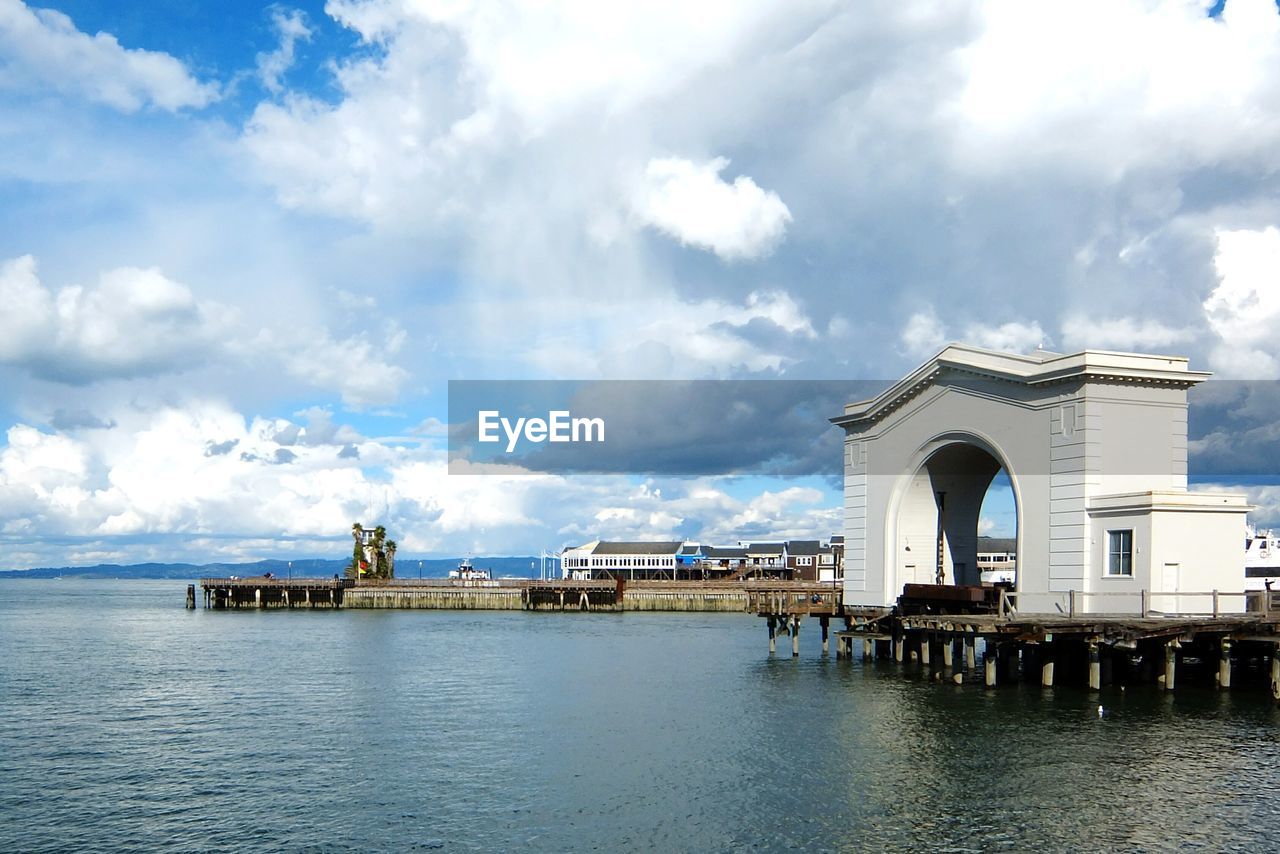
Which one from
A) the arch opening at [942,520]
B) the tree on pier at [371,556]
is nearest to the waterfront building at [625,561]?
the tree on pier at [371,556]

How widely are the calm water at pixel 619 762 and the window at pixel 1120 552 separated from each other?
187 inches

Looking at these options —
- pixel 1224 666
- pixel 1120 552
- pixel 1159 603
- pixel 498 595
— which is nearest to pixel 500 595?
pixel 498 595

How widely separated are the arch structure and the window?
40mm

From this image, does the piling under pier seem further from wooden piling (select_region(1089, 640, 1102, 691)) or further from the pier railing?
wooden piling (select_region(1089, 640, 1102, 691))

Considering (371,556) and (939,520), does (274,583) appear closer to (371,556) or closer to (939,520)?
(371,556)

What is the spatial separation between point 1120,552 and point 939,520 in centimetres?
1429

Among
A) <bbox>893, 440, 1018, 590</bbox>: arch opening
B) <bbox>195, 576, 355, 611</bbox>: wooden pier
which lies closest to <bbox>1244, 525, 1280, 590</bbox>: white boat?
<bbox>893, 440, 1018, 590</bbox>: arch opening

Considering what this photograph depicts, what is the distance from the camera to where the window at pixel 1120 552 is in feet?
140

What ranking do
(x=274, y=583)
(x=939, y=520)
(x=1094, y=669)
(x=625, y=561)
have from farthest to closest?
(x=625, y=561)
(x=274, y=583)
(x=939, y=520)
(x=1094, y=669)

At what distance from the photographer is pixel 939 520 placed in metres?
57.1

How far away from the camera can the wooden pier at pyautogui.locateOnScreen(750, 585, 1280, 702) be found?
39469 mm

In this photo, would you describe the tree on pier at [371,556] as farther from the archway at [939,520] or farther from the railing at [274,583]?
the archway at [939,520]

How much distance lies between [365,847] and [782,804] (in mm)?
9467

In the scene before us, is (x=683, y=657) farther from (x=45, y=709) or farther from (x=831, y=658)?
(x=45, y=709)
